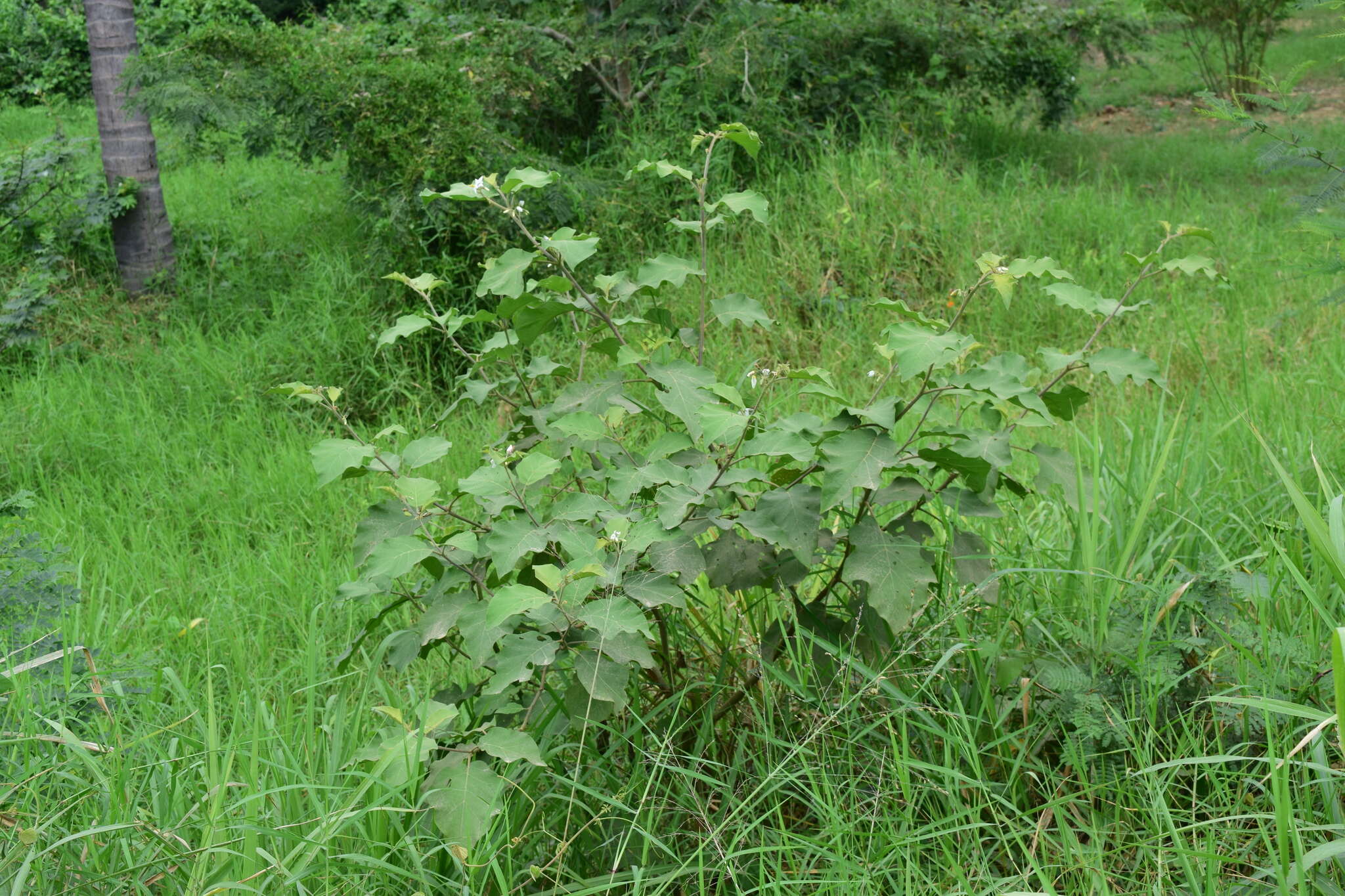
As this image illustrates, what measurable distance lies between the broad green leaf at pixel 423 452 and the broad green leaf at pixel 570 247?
36cm

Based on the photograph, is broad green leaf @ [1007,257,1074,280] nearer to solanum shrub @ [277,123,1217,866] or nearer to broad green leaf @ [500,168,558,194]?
solanum shrub @ [277,123,1217,866]

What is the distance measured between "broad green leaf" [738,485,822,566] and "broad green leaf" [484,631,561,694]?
1.20 feet

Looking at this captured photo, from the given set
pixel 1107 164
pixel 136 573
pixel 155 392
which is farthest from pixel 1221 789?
pixel 1107 164

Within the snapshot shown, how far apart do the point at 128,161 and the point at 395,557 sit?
16.4 ft

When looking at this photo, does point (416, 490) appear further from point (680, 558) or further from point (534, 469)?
point (680, 558)

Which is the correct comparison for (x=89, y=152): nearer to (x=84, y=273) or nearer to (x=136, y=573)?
(x=84, y=273)

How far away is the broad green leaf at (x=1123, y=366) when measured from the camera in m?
1.79

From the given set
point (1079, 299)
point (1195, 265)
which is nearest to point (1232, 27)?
point (1195, 265)

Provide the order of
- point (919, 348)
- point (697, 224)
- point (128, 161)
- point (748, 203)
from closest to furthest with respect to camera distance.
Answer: point (919, 348) → point (748, 203) → point (697, 224) → point (128, 161)

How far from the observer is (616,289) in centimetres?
202

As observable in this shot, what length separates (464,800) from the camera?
1.51m

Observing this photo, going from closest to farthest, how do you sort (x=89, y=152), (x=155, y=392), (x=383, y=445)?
(x=383, y=445) → (x=155, y=392) → (x=89, y=152)

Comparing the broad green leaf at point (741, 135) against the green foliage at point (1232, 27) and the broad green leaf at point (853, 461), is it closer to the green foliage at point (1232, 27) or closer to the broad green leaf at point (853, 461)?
the broad green leaf at point (853, 461)

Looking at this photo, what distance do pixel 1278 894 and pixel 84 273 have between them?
606 centimetres
